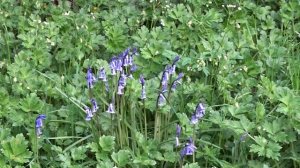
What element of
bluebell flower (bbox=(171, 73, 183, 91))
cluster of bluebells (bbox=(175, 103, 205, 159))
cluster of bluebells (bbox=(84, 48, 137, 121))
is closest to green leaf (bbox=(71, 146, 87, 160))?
cluster of bluebells (bbox=(84, 48, 137, 121))

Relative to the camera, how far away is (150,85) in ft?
11.3

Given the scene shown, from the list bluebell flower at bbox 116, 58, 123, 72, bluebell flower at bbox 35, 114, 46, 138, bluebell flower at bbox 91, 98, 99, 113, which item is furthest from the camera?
bluebell flower at bbox 116, 58, 123, 72

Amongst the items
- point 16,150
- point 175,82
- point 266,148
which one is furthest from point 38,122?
point 266,148

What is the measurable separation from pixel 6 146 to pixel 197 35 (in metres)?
1.52

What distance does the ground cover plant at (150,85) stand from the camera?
320 centimetres

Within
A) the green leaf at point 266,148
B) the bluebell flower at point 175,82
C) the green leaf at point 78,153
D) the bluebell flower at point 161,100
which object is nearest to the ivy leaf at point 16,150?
the green leaf at point 78,153

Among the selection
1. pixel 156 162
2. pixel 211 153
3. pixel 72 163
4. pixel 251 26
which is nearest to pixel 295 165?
pixel 211 153

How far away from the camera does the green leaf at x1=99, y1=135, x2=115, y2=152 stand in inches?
123

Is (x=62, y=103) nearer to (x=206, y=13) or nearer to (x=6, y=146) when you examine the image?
(x=6, y=146)

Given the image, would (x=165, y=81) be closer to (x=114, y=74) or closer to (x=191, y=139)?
(x=114, y=74)

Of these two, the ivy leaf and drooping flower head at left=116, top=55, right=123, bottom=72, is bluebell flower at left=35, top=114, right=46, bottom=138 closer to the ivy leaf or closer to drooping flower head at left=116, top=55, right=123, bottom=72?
the ivy leaf

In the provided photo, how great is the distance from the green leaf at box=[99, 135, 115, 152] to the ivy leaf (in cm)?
33

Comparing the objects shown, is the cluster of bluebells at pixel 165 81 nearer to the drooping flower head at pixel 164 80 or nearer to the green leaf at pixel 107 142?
the drooping flower head at pixel 164 80

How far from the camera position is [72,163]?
124 inches
